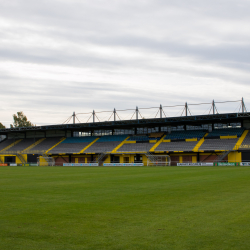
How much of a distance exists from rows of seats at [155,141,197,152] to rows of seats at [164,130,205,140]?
262 centimetres

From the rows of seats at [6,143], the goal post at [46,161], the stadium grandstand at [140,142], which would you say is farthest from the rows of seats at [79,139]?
the rows of seats at [6,143]

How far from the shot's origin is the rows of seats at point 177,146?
61.9 meters

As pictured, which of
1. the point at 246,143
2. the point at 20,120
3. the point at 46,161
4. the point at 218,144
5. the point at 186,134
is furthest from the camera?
the point at 20,120

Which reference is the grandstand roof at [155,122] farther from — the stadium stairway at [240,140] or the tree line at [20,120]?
the tree line at [20,120]

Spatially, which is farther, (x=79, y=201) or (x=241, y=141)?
(x=241, y=141)

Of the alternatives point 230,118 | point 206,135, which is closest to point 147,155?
point 206,135

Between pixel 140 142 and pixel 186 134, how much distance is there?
403 inches

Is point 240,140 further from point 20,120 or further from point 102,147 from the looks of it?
point 20,120

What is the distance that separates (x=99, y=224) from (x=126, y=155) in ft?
198

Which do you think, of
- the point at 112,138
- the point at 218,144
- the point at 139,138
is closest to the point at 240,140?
the point at 218,144

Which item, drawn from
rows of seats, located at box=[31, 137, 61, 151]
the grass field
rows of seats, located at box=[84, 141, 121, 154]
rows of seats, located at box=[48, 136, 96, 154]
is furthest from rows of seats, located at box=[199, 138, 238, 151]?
the grass field

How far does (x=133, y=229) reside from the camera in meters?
7.54

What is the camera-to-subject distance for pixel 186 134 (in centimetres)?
6819

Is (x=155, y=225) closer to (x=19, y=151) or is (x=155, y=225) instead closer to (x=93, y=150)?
(x=93, y=150)
